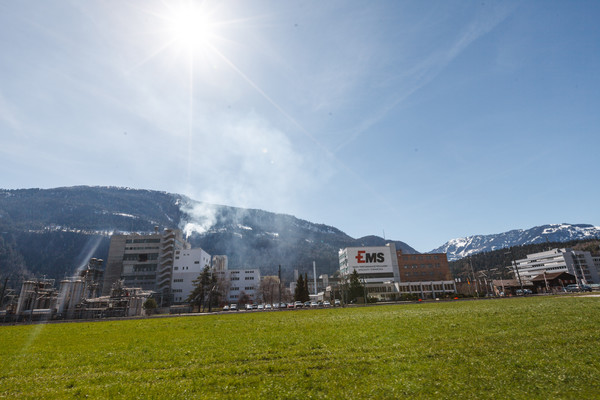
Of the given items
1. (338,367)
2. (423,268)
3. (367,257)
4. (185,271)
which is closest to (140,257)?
(185,271)

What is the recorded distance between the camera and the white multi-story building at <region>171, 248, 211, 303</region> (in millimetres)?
125312

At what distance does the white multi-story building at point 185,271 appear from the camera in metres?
125

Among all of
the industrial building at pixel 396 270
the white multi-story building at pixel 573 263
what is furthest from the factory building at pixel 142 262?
the white multi-story building at pixel 573 263

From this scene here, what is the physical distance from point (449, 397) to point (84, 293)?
353 ft

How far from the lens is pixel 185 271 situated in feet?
421

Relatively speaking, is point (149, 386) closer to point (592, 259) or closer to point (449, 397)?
point (449, 397)

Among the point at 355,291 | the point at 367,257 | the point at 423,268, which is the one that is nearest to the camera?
the point at 355,291

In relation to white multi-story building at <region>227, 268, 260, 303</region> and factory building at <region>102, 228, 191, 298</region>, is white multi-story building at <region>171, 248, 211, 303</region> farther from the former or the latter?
white multi-story building at <region>227, 268, 260, 303</region>

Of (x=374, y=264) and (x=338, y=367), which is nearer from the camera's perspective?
(x=338, y=367)

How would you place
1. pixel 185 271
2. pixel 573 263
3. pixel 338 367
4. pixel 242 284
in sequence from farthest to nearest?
pixel 573 263, pixel 242 284, pixel 185 271, pixel 338 367

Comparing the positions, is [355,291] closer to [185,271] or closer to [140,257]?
[185,271]

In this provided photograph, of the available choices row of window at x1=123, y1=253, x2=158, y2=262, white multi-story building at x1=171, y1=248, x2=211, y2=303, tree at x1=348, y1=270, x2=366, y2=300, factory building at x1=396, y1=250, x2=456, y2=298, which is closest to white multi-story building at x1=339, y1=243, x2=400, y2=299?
factory building at x1=396, y1=250, x2=456, y2=298

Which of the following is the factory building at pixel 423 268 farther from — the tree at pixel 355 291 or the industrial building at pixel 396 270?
the tree at pixel 355 291

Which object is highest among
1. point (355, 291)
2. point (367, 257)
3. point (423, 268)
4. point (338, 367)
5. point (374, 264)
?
point (367, 257)
